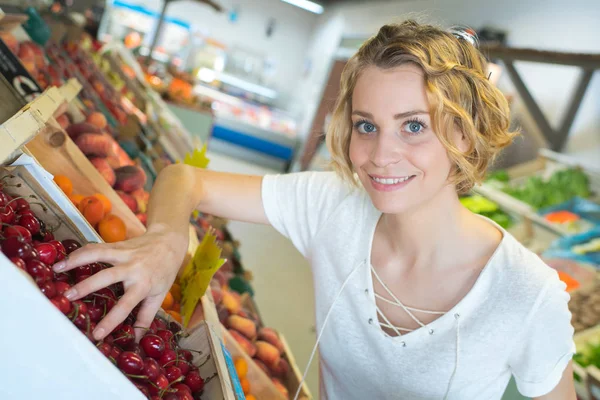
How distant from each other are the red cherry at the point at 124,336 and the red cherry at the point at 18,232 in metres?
0.23

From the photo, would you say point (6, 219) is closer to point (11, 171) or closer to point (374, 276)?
point (11, 171)

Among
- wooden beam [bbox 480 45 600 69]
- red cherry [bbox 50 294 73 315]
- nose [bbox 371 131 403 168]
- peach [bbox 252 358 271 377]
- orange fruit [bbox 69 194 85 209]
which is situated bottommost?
peach [bbox 252 358 271 377]

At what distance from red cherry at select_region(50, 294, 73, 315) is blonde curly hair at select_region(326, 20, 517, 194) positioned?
2.92 ft

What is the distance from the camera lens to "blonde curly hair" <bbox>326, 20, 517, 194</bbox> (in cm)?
132

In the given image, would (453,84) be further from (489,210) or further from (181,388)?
(489,210)

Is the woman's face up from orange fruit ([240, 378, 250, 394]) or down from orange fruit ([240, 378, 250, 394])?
up

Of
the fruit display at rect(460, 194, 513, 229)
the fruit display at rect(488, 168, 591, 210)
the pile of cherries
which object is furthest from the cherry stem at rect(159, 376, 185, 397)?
the fruit display at rect(488, 168, 591, 210)

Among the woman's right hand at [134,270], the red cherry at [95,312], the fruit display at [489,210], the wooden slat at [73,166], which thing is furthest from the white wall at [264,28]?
the red cherry at [95,312]

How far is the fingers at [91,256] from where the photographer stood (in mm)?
964

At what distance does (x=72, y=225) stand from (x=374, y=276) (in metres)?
0.82

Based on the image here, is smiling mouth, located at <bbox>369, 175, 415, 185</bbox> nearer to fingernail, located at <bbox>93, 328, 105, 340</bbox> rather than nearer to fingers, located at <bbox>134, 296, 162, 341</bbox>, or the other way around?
fingers, located at <bbox>134, 296, 162, 341</bbox>

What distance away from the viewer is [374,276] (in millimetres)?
1583

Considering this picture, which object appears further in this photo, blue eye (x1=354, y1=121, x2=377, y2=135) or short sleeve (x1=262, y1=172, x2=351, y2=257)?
short sleeve (x1=262, y1=172, x2=351, y2=257)

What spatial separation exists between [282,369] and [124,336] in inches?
49.3
